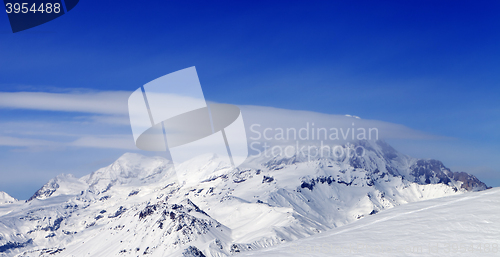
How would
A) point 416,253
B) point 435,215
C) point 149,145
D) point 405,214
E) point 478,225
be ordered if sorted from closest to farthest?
point 416,253 < point 478,225 < point 435,215 < point 405,214 < point 149,145

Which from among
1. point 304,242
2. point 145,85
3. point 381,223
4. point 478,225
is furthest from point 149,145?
point 478,225

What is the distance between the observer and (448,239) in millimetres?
12141

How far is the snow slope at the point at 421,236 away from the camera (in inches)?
450

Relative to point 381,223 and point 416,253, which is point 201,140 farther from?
point 416,253

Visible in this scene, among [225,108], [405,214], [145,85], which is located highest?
[145,85]

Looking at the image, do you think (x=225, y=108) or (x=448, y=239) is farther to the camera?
(x=225, y=108)

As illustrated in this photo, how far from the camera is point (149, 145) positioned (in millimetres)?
18297

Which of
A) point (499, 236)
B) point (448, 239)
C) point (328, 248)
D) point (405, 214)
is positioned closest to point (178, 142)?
point (328, 248)

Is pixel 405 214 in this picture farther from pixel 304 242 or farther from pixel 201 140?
pixel 201 140

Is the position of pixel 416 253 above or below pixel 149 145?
below

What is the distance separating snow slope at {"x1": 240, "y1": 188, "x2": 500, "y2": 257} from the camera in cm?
1142

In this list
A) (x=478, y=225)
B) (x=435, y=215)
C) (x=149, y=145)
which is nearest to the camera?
(x=478, y=225)

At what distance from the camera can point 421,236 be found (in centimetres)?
1270

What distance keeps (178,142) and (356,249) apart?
32.8 ft
